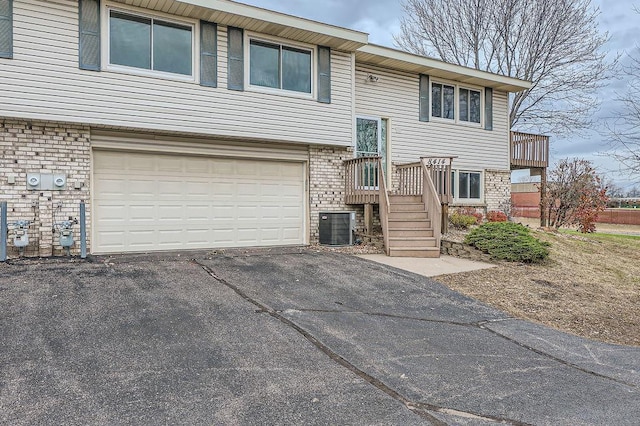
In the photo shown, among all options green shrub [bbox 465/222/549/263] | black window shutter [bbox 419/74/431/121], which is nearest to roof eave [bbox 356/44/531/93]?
black window shutter [bbox 419/74/431/121]

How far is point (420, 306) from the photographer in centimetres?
575

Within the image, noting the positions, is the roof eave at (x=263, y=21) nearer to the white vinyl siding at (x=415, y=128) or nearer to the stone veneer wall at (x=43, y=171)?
the white vinyl siding at (x=415, y=128)

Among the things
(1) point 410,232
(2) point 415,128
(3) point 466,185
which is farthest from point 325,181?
(3) point 466,185

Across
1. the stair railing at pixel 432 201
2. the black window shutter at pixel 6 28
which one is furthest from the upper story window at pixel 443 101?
the black window shutter at pixel 6 28

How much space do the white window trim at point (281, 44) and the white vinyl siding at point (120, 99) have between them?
0.13 meters

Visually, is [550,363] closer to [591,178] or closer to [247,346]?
[247,346]

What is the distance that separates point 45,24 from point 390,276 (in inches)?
296

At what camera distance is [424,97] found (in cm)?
1259

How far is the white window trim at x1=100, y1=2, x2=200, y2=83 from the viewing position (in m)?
7.94

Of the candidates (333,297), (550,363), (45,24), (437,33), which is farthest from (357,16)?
(550,363)

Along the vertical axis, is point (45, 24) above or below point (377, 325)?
above

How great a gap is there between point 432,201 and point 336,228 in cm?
230

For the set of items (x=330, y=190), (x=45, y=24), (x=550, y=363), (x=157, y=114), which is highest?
(x=45, y=24)

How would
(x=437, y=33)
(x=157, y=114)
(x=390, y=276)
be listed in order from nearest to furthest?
1. (x=390, y=276)
2. (x=157, y=114)
3. (x=437, y=33)
